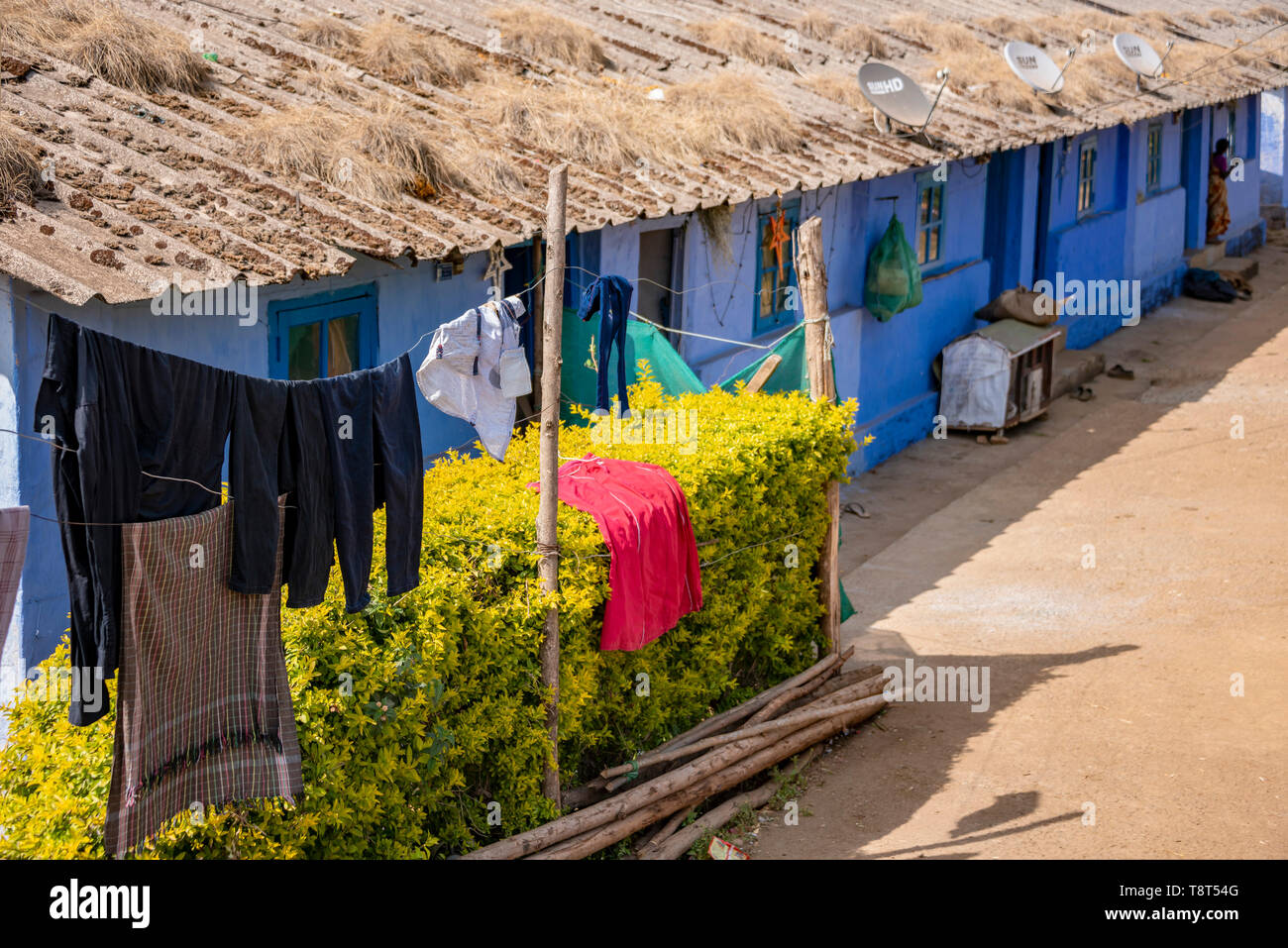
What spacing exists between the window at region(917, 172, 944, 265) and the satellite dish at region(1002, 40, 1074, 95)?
109 inches

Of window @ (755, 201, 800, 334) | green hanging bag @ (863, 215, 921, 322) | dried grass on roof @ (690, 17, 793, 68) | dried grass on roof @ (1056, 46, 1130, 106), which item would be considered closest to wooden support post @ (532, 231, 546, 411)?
window @ (755, 201, 800, 334)

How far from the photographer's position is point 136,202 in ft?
24.8

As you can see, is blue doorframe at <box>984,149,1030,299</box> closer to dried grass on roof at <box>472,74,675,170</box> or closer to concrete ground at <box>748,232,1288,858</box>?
concrete ground at <box>748,232,1288,858</box>

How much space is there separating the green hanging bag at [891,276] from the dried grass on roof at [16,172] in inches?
345

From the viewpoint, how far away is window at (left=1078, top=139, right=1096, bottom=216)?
19.9 meters

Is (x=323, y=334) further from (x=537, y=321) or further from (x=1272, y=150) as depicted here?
(x=1272, y=150)

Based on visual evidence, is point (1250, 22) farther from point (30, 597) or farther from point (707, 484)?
point (30, 597)

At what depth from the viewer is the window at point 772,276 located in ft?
42.1

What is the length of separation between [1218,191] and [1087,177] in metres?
6.77

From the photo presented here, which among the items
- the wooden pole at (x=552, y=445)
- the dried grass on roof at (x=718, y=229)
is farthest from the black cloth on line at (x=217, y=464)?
the dried grass on roof at (x=718, y=229)

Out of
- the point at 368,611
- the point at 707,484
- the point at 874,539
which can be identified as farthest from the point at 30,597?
the point at 874,539

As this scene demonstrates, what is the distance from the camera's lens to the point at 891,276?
14125 millimetres

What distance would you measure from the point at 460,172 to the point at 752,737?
415cm

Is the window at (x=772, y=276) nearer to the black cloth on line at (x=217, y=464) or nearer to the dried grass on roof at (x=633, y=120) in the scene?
the dried grass on roof at (x=633, y=120)
